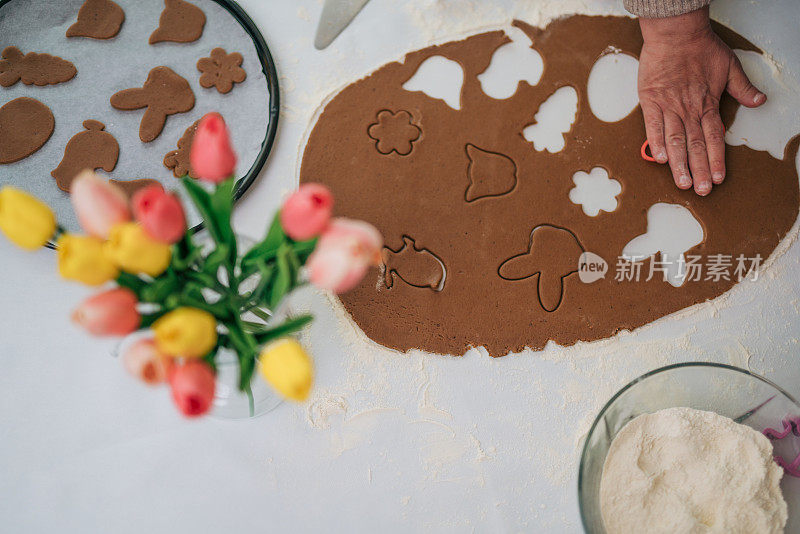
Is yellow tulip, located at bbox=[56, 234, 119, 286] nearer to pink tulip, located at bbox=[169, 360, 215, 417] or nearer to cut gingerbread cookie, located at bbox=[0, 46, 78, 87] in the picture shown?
pink tulip, located at bbox=[169, 360, 215, 417]

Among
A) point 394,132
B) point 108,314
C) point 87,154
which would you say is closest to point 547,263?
point 394,132

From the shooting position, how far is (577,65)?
37.9 inches

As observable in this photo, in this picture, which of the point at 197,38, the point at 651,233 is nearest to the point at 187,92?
the point at 197,38

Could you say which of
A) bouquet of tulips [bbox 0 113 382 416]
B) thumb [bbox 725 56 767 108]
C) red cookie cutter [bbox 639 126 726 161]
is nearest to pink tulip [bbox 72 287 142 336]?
bouquet of tulips [bbox 0 113 382 416]

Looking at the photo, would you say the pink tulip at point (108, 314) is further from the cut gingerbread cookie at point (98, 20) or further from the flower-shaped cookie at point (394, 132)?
the cut gingerbread cookie at point (98, 20)

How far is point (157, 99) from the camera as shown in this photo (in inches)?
37.0

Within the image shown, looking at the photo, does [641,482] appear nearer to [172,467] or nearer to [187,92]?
[172,467]

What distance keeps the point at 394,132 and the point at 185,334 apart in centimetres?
61

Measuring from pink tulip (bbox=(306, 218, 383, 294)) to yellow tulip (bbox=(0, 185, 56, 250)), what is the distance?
0.21 meters

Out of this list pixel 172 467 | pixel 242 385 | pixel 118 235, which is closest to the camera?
pixel 118 235

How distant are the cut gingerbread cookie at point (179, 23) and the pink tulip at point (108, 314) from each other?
66cm

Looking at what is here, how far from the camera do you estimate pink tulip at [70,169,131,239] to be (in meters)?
0.43

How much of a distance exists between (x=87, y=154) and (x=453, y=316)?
65 cm

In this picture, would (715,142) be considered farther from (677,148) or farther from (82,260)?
(82,260)
